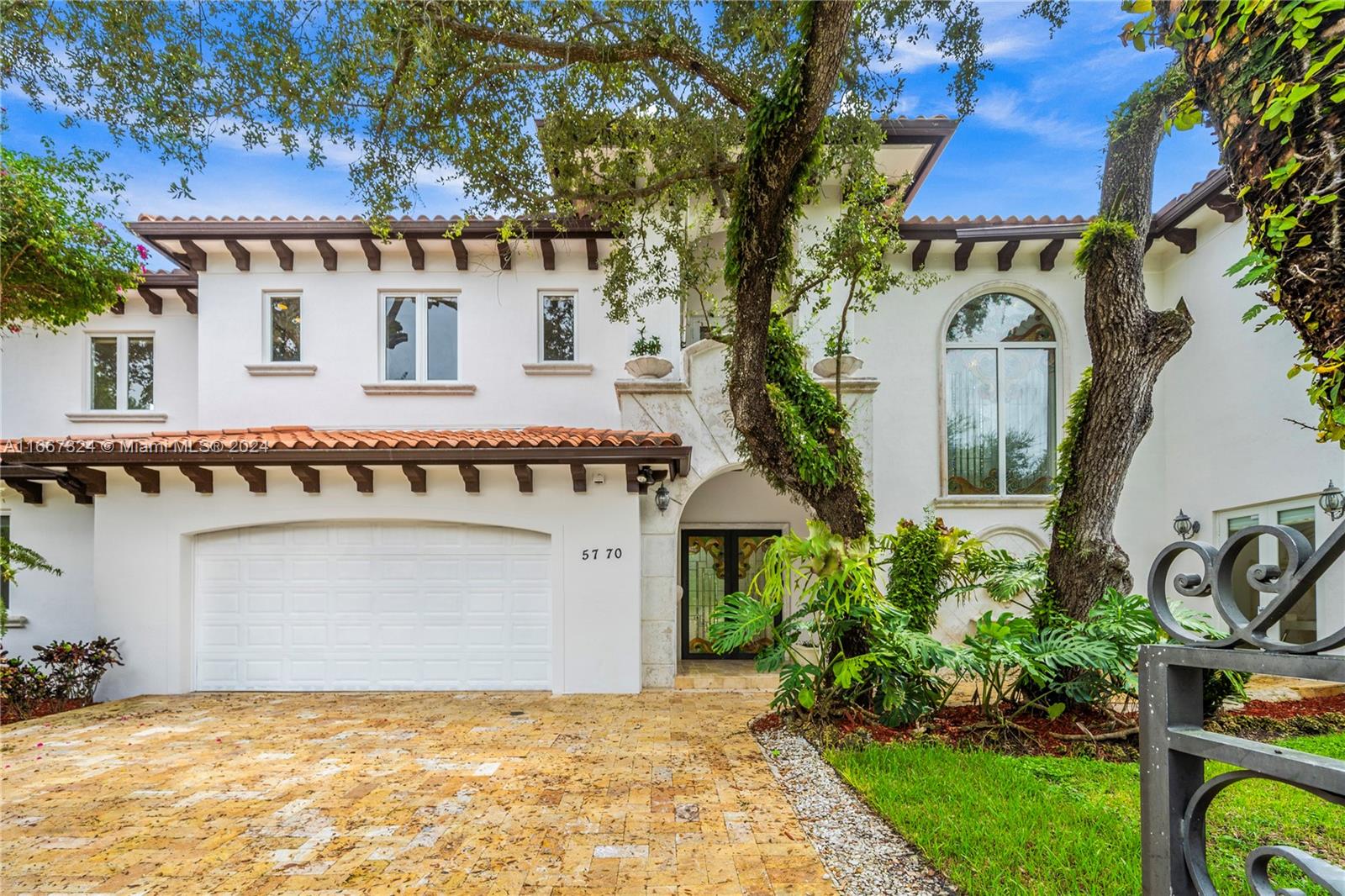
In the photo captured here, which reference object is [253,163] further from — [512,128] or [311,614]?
[311,614]

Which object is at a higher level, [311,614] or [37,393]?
[37,393]

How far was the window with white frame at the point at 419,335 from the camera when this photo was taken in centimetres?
1163

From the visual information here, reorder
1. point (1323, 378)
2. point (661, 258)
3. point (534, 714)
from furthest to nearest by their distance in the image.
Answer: point (661, 258) → point (534, 714) → point (1323, 378)

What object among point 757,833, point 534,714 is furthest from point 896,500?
point 757,833

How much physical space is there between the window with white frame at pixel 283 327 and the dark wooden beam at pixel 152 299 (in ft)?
6.90

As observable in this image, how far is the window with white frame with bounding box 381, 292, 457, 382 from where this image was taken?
38.2 ft

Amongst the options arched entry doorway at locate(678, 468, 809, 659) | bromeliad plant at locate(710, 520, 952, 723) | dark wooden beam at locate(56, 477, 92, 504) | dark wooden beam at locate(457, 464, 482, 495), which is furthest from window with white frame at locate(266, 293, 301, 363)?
bromeliad plant at locate(710, 520, 952, 723)

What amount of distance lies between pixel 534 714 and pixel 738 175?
6375 mm

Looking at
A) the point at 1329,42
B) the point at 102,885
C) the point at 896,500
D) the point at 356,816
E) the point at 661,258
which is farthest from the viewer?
the point at 896,500

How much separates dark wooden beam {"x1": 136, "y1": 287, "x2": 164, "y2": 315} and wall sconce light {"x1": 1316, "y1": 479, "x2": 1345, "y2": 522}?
56.8 ft

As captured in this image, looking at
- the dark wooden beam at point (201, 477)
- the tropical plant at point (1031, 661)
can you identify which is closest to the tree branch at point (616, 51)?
the tropical plant at point (1031, 661)

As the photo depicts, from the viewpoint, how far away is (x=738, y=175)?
5812 mm

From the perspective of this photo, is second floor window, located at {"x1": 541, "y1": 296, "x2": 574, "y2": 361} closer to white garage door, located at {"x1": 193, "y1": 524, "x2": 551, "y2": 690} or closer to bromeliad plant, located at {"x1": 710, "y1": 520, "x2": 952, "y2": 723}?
white garage door, located at {"x1": 193, "y1": 524, "x2": 551, "y2": 690}

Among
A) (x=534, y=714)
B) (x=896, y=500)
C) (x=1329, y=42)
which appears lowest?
(x=534, y=714)
